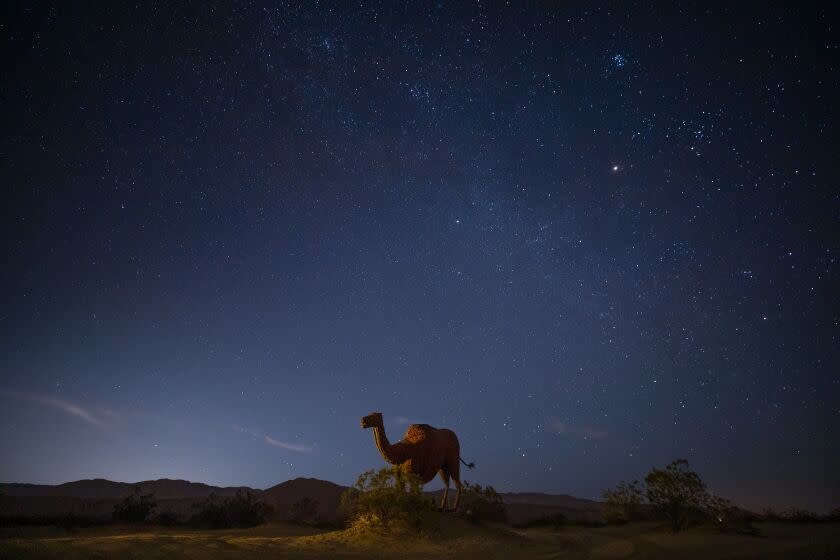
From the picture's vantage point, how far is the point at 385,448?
49.9 ft

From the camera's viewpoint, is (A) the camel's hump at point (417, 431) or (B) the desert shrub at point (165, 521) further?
(B) the desert shrub at point (165, 521)

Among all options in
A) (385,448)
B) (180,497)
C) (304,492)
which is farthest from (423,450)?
(180,497)

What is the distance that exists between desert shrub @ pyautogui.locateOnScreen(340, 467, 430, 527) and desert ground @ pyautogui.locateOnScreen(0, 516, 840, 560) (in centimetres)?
43

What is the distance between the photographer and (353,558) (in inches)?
397

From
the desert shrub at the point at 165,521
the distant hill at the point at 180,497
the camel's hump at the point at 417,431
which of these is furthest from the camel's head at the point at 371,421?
the distant hill at the point at 180,497

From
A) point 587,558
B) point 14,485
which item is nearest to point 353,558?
point 587,558

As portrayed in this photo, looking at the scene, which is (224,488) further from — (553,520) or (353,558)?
(353,558)

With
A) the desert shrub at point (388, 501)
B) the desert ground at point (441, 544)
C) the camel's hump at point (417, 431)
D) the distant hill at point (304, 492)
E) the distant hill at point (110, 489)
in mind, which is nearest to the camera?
the desert ground at point (441, 544)

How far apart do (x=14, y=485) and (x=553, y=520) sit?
80.7 metres

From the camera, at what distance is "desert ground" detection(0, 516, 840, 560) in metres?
8.38

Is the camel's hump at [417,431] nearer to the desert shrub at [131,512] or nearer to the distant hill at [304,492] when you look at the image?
the desert shrub at [131,512]

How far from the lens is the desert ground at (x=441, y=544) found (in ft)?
27.5

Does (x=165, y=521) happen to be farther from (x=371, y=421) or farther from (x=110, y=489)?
(x=110, y=489)

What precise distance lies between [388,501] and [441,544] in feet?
6.05
